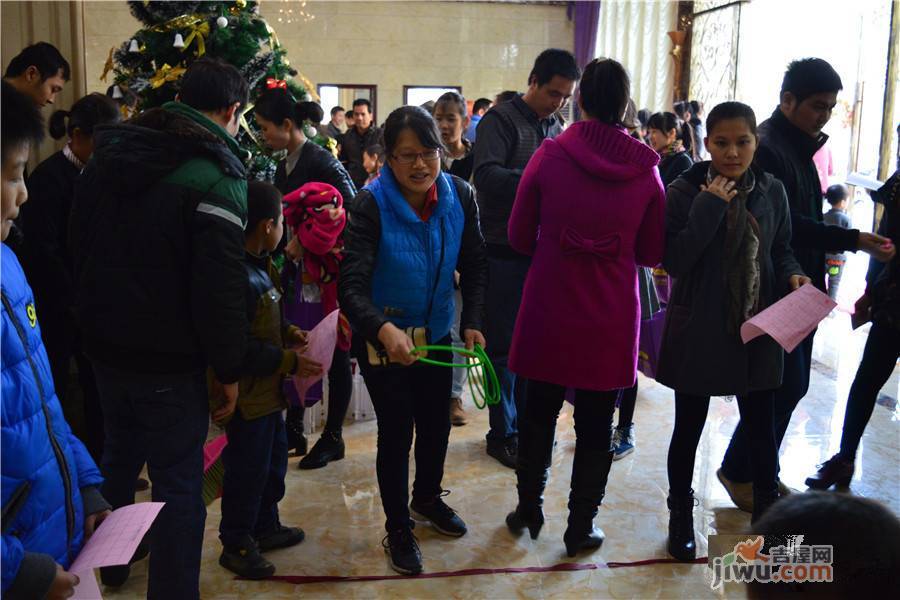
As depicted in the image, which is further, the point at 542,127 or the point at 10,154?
the point at 542,127

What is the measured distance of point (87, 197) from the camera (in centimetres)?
188

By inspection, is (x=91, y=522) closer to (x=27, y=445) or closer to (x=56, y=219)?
(x=27, y=445)

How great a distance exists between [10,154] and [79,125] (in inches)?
69.2

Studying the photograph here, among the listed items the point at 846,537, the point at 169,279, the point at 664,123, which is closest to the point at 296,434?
the point at 169,279

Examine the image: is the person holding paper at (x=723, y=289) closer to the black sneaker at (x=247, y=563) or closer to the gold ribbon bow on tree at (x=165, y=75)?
the black sneaker at (x=247, y=563)

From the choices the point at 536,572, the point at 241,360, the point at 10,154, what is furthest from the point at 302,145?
the point at 10,154

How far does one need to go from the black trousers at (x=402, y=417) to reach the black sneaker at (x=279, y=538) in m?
0.34

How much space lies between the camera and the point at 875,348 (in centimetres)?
309

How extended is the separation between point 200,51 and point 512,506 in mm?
2281

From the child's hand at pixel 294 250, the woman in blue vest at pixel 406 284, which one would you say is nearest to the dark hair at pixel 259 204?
the woman in blue vest at pixel 406 284

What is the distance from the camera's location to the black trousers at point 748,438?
2.61 m

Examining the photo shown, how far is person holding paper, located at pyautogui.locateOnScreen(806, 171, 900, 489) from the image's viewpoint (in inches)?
117

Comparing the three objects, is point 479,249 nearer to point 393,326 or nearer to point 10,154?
point 393,326

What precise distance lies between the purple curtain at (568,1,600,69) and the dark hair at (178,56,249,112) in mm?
9092
